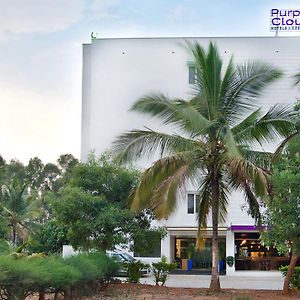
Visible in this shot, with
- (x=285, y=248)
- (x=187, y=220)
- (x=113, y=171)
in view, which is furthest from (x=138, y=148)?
(x=187, y=220)

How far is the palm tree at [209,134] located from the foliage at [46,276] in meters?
4.02

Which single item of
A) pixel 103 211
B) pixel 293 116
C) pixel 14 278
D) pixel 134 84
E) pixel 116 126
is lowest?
pixel 14 278

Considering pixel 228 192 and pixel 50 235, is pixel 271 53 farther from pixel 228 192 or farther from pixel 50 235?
pixel 228 192

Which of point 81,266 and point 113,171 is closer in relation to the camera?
point 81,266

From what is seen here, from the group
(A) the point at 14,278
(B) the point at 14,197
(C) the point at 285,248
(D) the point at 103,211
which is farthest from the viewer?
(B) the point at 14,197

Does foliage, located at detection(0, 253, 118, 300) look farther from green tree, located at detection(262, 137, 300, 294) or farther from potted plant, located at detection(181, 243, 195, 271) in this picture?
potted plant, located at detection(181, 243, 195, 271)

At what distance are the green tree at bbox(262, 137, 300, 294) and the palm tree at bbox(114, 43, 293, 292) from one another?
4.23ft

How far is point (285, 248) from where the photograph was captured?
18.9 meters

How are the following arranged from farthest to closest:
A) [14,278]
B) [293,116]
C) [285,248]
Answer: [293,116], [285,248], [14,278]

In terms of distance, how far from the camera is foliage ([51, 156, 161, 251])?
2239cm

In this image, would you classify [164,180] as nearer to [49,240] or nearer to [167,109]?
[167,109]

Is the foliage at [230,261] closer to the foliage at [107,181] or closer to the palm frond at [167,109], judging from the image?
the foliage at [107,181]

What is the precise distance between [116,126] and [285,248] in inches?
1061

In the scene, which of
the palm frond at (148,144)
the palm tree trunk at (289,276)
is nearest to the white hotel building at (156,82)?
the palm tree trunk at (289,276)
